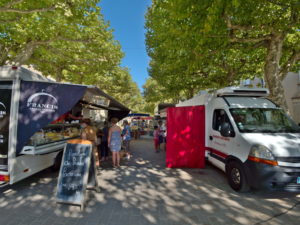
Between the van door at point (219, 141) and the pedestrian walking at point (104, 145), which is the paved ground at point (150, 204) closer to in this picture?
the van door at point (219, 141)

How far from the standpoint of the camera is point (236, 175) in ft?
13.6

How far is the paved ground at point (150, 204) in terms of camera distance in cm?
298

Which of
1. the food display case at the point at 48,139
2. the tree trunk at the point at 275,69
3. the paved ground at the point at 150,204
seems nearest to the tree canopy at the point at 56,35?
the food display case at the point at 48,139

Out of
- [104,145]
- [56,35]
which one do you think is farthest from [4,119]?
[56,35]

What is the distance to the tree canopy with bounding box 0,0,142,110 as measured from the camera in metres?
6.00

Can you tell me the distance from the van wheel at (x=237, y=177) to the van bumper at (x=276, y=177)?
0.37 m

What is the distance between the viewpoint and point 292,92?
559 inches

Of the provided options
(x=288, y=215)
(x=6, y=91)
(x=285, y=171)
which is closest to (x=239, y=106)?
(x=285, y=171)

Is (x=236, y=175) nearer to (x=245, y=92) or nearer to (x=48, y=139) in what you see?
(x=245, y=92)

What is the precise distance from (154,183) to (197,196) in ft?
4.03

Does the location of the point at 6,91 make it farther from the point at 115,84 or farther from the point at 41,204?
the point at 115,84

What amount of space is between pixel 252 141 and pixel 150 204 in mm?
2609

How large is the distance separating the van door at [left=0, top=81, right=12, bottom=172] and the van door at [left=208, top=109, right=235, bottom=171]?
523 centimetres

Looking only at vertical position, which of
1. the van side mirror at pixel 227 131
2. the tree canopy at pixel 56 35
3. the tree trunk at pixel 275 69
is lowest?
the van side mirror at pixel 227 131
